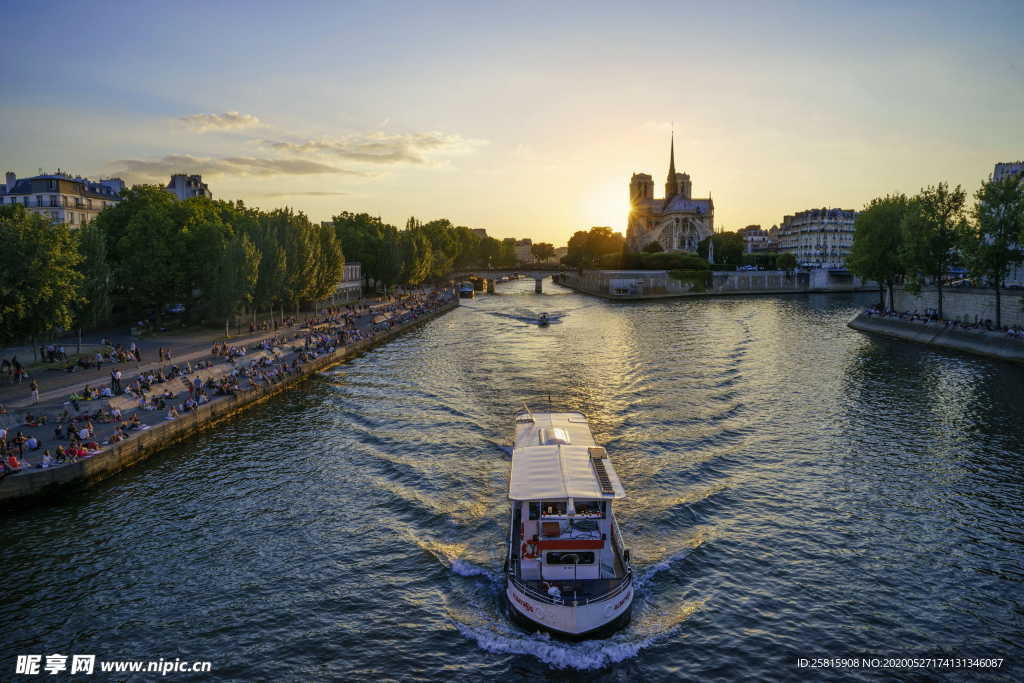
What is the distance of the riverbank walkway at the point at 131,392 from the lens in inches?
1240

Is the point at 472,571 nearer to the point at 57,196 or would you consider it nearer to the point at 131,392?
the point at 131,392

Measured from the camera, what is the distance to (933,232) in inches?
2908

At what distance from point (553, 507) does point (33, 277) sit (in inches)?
1579

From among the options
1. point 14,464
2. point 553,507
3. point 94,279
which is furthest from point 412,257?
point 553,507

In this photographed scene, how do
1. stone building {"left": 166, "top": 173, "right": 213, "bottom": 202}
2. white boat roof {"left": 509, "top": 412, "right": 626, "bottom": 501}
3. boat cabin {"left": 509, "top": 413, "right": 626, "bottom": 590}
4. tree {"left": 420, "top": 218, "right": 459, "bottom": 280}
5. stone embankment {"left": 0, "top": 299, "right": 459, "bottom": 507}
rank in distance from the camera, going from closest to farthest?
boat cabin {"left": 509, "top": 413, "right": 626, "bottom": 590}
white boat roof {"left": 509, "top": 412, "right": 626, "bottom": 501}
stone embankment {"left": 0, "top": 299, "right": 459, "bottom": 507}
stone building {"left": 166, "top": 173, "right": 213, "bottom": 202}
tree {"left": 420, "top": 218, "right": 459, "bottom": 280}

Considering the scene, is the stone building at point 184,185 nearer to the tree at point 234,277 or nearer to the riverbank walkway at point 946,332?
the tree at point 234,277

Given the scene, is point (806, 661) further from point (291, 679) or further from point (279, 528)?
point (279, 528)

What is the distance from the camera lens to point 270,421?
142ft

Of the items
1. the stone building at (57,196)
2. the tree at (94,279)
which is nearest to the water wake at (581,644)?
the tree at (94,279)

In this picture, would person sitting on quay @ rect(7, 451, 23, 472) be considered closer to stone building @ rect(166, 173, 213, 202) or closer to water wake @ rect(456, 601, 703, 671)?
water wake @ rect(456, 601, 703, 671)

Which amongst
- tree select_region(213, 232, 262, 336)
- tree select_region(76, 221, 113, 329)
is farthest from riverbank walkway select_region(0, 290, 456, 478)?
tree select_region(76, 221, 113, 329)

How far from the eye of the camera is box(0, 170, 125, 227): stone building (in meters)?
102

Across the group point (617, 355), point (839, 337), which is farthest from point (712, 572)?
point (839, 337)

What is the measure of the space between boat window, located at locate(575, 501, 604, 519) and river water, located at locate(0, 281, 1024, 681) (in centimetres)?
355
